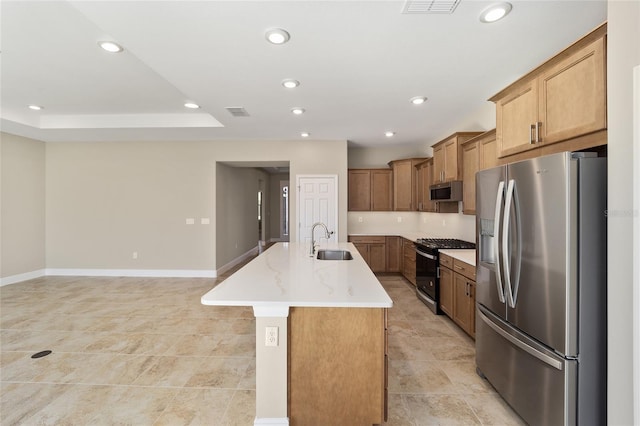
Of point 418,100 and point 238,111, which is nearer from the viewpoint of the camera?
point 418,100

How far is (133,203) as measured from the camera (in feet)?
18.9

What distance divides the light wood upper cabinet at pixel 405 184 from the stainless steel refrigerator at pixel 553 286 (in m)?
3.78

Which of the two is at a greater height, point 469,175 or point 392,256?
point 469,175

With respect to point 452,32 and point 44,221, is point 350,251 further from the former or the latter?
point 44,221

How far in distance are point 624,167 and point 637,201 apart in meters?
0.18

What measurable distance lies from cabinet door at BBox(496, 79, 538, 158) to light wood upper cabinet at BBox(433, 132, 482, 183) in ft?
4.75

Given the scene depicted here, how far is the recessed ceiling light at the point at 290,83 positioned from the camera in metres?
2.94

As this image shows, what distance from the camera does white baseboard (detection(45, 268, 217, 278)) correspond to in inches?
225

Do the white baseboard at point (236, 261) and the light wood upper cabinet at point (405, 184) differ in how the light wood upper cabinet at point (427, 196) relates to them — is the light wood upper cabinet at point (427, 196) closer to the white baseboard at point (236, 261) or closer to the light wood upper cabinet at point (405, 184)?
the light wood upper cabinet at point (405, 184)

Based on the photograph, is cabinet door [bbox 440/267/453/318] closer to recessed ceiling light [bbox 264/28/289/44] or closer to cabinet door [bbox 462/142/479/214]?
cabinet door [bbox 462/142/479/214]

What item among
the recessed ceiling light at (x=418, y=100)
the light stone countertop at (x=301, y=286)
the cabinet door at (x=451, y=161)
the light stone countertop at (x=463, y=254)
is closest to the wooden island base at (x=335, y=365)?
the light stone countertop at (x=301, y=286)

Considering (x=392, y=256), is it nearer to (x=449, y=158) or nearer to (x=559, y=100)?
(x=449, y=158)

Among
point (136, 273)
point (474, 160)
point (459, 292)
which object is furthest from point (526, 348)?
point (136, 273)

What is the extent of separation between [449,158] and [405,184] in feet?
5.84
